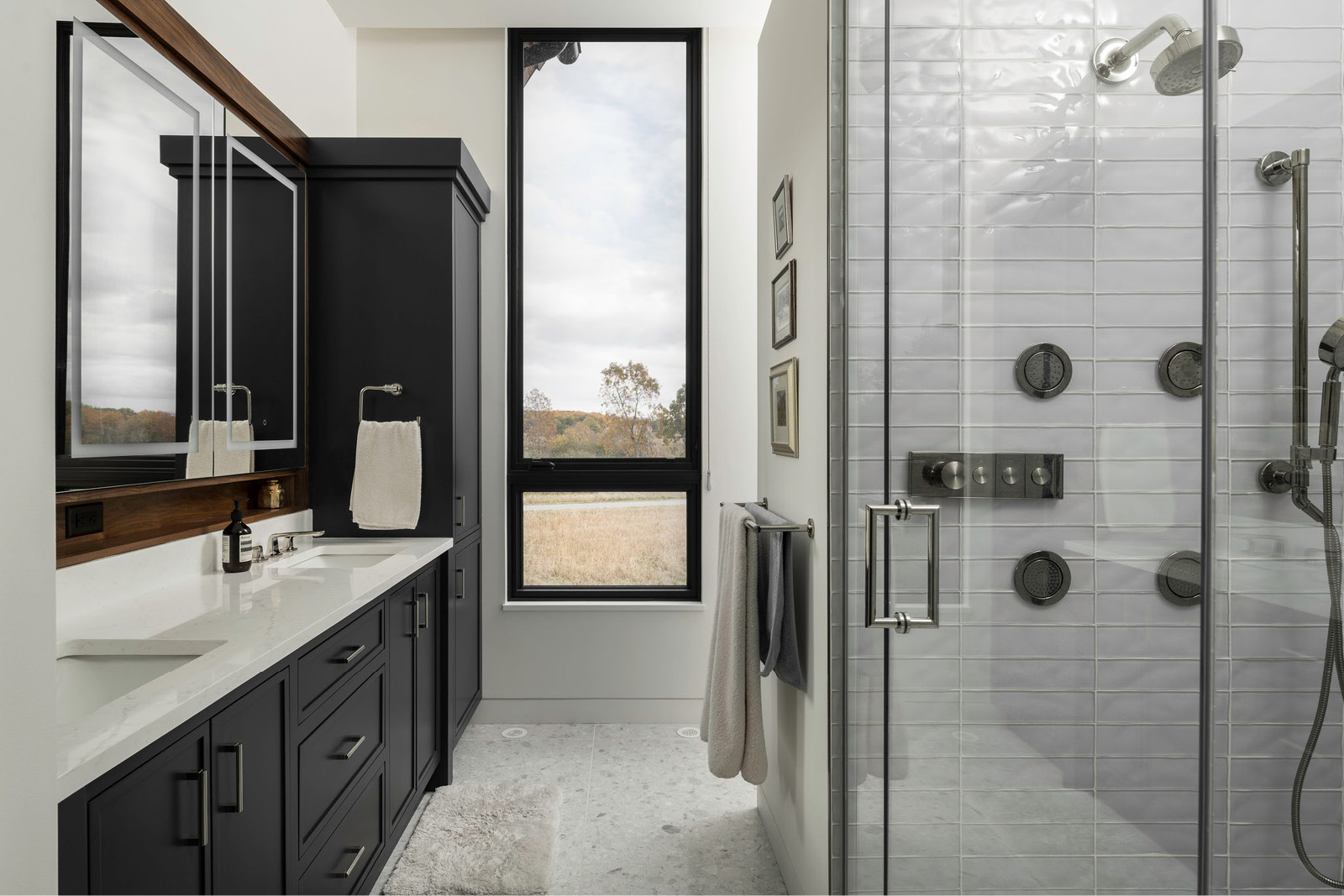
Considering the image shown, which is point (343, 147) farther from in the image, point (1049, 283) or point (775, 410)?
point (1049, 283)

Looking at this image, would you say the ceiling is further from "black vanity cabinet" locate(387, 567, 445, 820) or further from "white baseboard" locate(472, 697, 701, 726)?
"white baseboard" locate(472, 697, 701, 726)

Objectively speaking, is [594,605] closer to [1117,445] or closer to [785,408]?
[785,408]

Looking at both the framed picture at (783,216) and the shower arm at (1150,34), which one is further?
the framed picture at (783,216)

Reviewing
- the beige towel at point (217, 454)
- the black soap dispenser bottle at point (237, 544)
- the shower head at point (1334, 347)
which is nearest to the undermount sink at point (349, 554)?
the black soap dispenser bottle at point (237, 544)

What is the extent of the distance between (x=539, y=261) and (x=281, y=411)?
4.23 feet

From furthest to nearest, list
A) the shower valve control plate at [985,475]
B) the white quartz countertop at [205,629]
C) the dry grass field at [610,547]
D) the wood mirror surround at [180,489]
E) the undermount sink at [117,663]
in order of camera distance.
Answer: the dry grass field at [610,547] < the wood mirror surround at [180,489] < the undermount sink at [117,663] < the white quartz countertop at [205,629] < the shower valve control plate at [985,475]

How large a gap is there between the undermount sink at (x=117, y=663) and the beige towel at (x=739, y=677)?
115 cm

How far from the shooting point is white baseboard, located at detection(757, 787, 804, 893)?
6.03 feet

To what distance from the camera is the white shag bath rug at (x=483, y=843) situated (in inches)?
75.0

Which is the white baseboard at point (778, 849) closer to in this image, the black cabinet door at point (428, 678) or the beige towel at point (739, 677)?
the beige towel at point (739, 677)

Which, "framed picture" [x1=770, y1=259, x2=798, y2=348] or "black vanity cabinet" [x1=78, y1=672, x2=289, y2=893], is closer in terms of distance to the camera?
"black vanity cabinet" [x1=78, y1=672, x2=289, y2=893]

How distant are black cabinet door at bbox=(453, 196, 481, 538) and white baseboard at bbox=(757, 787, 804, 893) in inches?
55.0

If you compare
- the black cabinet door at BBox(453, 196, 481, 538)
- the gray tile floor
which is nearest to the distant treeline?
the black cabinet door at BBox(453, 196, 481, 538)

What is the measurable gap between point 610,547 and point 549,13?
2238 mm
